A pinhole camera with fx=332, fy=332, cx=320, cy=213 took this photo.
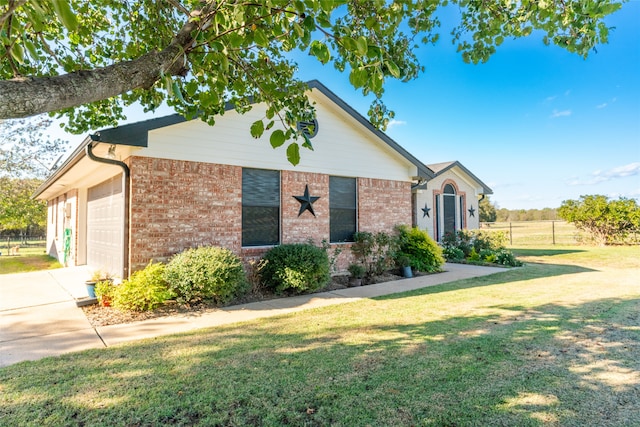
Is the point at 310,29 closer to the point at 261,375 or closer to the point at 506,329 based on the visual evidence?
the point at 261,375

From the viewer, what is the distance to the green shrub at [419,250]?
10.9 m

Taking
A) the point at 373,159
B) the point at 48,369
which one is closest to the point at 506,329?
the point at 48,369

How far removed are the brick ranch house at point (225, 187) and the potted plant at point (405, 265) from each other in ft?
3.75

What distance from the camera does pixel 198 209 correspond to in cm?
745

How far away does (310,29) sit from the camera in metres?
2.32

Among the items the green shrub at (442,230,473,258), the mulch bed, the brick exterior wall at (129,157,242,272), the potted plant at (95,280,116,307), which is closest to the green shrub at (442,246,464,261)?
the green shrub at (442,230,473,258)

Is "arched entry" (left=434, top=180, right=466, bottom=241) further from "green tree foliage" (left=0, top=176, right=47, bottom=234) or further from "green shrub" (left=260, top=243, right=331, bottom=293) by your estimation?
"green tree foliage" (left=0, top=176, right=47, bottom=234)

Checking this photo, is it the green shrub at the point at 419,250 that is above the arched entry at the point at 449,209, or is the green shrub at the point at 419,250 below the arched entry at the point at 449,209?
below

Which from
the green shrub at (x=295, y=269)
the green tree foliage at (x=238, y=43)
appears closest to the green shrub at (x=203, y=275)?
the green shrub at (x=295, y=269)

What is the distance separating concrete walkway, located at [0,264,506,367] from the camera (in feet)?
15.2

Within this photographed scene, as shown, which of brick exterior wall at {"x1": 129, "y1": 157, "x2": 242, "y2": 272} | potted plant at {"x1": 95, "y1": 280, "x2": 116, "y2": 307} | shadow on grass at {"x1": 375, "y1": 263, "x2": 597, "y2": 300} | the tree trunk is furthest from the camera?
shadow on grass at {"x1": 375, "y1": 263, "x2": 597, "y2": 300}

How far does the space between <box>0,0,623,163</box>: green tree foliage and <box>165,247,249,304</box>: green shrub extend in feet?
9.06

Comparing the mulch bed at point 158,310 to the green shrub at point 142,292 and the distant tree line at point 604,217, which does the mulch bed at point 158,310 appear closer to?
the green shrub at point 142,292

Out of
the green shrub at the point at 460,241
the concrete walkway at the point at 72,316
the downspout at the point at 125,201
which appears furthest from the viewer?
the green shrub at the point at 460,241
